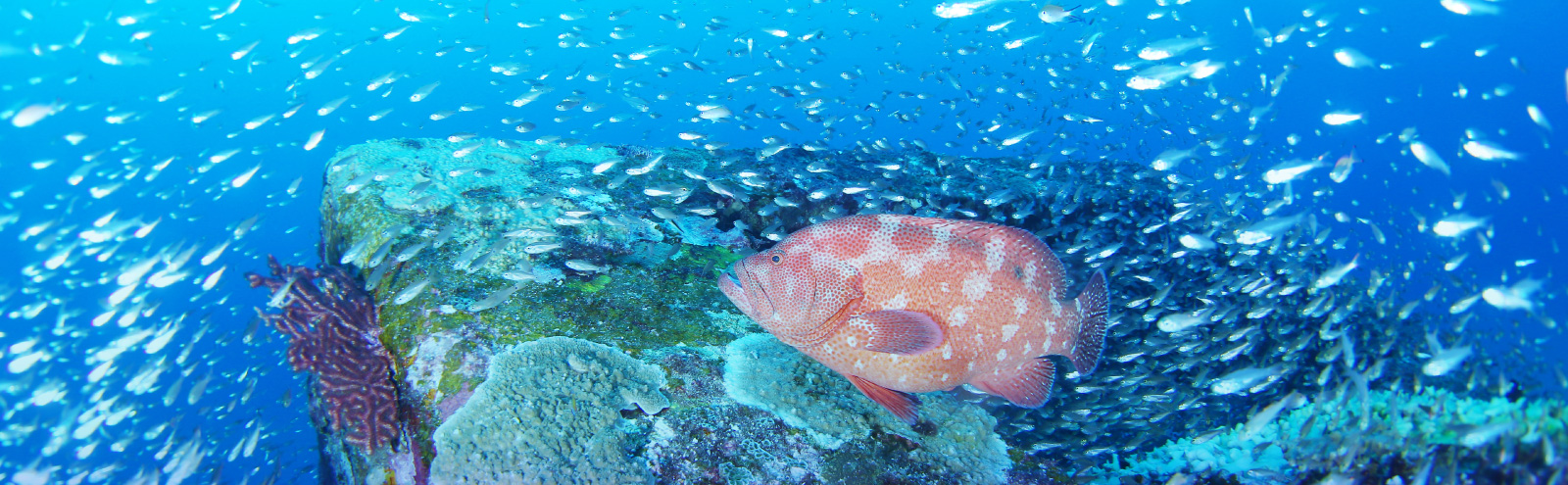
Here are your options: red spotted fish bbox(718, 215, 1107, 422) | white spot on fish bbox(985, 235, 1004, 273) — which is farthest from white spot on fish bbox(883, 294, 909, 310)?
white spot on fish bbox(985, 235, 1004, 273)

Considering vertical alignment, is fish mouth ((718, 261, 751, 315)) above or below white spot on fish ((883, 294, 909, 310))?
above

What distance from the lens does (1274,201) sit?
582 centimetres

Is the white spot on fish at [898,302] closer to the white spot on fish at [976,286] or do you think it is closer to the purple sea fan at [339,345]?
the white spot on fish at [976,286]

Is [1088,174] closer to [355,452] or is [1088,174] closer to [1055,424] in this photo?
[1055,424]

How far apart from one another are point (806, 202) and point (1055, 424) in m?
2.81

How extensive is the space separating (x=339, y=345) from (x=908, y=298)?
3341 mm

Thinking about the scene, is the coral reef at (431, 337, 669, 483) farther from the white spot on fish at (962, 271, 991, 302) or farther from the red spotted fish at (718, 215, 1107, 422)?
the white spot on fish at (962, 271, 991, 302)

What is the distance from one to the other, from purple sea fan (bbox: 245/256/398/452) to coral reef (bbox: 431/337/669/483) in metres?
0.63

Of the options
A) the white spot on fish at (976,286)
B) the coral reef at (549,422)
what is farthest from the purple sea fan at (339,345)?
the white spot on fish at (976,286)

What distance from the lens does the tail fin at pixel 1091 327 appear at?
3092mm

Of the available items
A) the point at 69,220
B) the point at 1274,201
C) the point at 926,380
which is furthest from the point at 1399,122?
the point at 69,220

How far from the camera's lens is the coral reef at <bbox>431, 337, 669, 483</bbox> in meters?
2.37

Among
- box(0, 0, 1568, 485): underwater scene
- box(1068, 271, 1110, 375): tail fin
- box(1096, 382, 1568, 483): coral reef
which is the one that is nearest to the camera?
box(1096, 382, 1568, 483): coral reef

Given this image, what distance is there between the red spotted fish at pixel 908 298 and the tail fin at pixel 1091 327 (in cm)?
5
